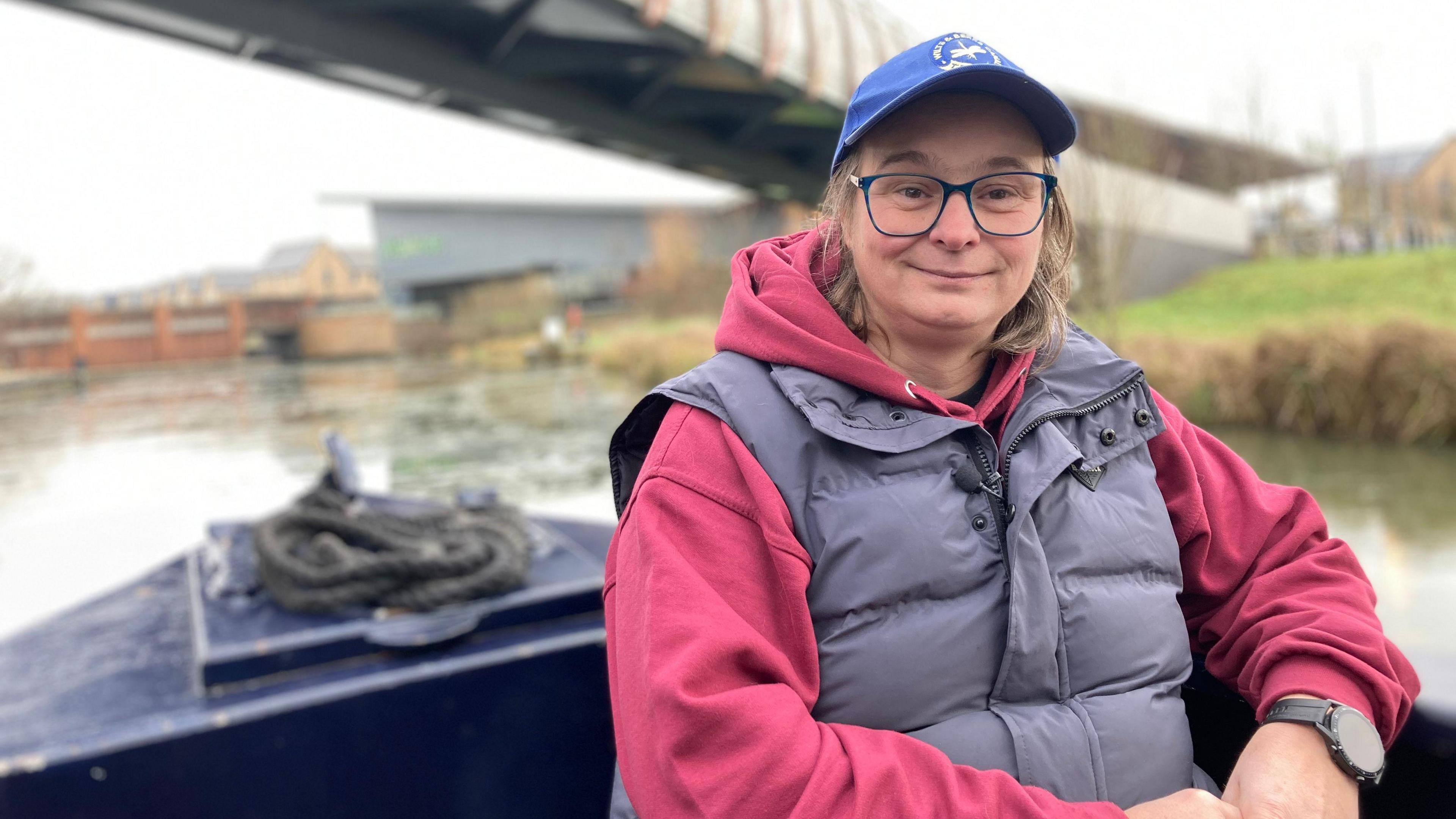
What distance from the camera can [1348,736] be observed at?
122cm

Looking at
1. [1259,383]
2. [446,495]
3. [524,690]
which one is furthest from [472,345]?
[524,690]

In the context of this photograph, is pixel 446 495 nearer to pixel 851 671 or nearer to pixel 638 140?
pixel 638 140

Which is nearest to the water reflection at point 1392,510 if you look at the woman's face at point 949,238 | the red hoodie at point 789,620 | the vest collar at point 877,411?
the red hoodie at point 789,620

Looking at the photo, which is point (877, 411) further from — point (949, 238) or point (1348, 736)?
point (1348, 736)

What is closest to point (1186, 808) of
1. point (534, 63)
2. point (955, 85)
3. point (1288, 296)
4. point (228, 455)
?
point (955, 85)

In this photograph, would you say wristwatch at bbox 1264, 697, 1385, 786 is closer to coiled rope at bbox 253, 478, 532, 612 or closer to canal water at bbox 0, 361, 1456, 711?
canal water at bbox 0, 361, 1456, 711

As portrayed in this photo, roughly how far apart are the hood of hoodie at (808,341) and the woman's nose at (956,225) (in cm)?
17

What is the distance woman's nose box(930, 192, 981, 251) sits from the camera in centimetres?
128

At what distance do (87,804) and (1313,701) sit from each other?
199 cm

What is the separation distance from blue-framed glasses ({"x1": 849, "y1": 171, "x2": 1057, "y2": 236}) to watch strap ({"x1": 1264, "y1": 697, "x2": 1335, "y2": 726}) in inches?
28.1

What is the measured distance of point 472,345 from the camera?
34438 millimetres

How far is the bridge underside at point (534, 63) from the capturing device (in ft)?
13.0

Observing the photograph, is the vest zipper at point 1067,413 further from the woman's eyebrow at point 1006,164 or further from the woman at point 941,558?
the woman's eyebrow at point 1006,164

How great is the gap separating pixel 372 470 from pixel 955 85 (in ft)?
37.7
